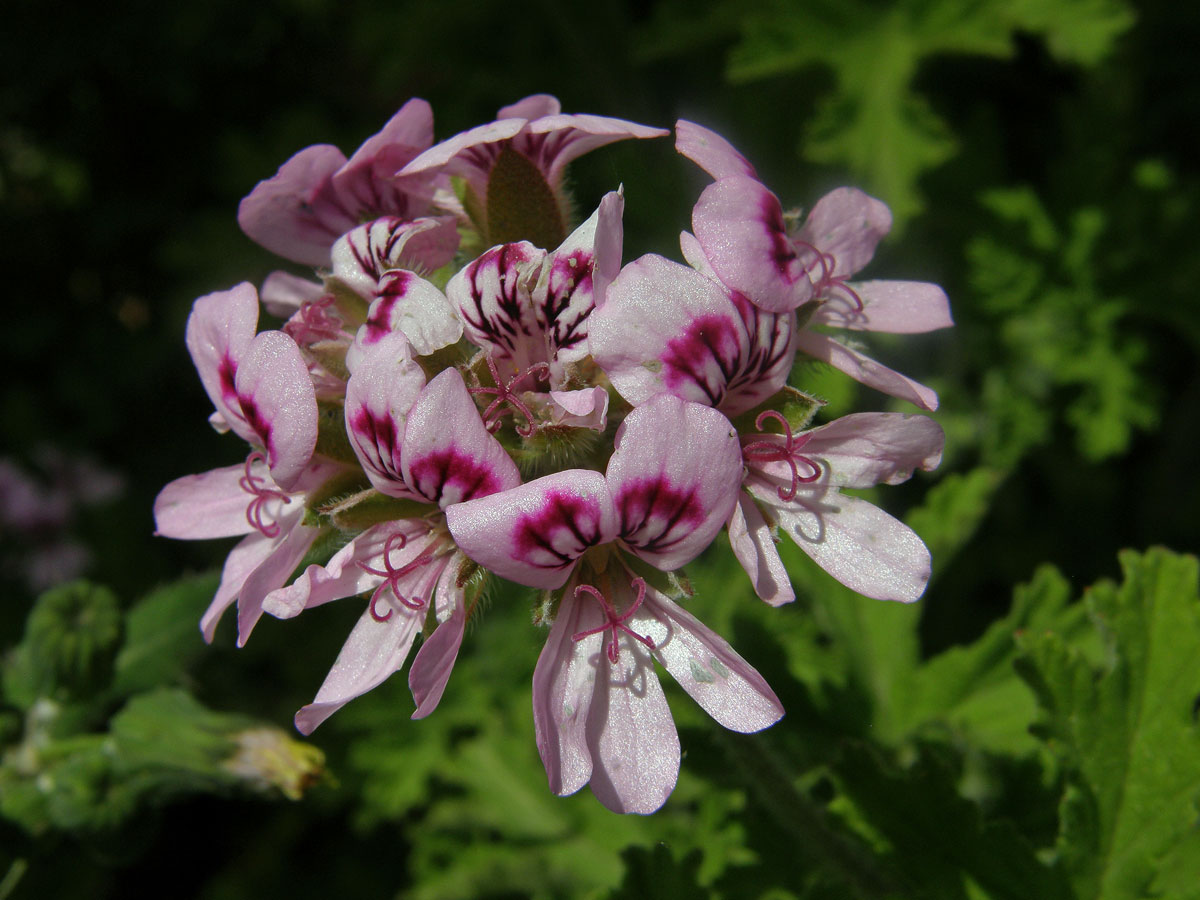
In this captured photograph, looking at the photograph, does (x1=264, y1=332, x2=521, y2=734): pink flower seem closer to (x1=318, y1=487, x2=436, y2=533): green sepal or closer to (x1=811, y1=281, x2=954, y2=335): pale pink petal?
(x1=318, y1=487, x2=436, y2=533): green sepal

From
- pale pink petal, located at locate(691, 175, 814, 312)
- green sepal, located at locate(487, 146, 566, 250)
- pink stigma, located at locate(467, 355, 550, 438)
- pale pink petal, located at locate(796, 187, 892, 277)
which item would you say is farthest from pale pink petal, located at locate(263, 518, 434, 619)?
pale pink petal, located at locate(796, 187, 892, 277)

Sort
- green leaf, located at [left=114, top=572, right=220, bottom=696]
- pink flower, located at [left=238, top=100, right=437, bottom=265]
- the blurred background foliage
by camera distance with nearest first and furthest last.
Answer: pink flower, located at [left=238, top=100, right=437, bottom=265]
the blurred background foliage
green leaf, located at [left=114, top=572, right=220, bottom=696]

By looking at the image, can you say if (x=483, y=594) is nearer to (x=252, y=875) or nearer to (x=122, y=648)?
(x=122, y=648)

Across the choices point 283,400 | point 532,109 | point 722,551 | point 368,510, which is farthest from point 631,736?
point 722,551

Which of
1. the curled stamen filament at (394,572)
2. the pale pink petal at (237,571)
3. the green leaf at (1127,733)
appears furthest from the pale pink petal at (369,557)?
the green leaf at (1127,733)

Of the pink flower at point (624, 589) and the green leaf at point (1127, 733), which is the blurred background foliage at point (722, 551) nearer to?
the green leaf at point (1127, 733)

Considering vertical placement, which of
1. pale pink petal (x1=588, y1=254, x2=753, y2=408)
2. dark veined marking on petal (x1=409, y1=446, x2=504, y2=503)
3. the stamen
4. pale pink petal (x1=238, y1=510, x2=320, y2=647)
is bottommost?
pale pink petal (x1=238, y1=510, x2=320, y2=647)

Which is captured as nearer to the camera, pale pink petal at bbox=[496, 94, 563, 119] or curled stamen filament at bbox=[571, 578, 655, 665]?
curled stamen filament at bbox=[571, 578, 655, 665]
